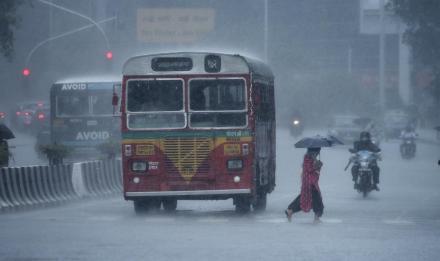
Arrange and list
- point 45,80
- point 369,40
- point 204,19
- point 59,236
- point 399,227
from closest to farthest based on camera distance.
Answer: point 59,236 < point 399,227 < point 204,19 < point 45,80 < point 369,40

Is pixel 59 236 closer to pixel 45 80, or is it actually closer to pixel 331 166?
pixel 331 166

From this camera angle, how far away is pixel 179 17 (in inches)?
2469

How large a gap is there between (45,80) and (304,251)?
70.1 metres

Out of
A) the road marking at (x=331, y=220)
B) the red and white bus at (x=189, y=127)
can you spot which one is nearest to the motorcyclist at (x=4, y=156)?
the red and white bus at (x=189, y=127)

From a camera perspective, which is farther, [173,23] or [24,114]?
[24,114]

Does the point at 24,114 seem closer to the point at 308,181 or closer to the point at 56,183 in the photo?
the point at 56,183

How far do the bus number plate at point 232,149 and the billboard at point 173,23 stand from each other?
135 ft

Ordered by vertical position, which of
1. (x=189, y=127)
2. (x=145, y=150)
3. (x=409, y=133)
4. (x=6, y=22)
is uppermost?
(x=6, y=22)

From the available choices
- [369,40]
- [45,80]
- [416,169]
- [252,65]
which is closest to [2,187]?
[252,65]

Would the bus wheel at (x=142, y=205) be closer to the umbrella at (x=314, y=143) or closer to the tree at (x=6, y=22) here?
the umbrella at (x=314, y=143)

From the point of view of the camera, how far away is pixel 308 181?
2064cm

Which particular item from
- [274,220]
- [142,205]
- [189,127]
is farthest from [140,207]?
[274,220]

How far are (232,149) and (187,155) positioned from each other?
789 millimetres

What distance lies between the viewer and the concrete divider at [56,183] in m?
22.7
